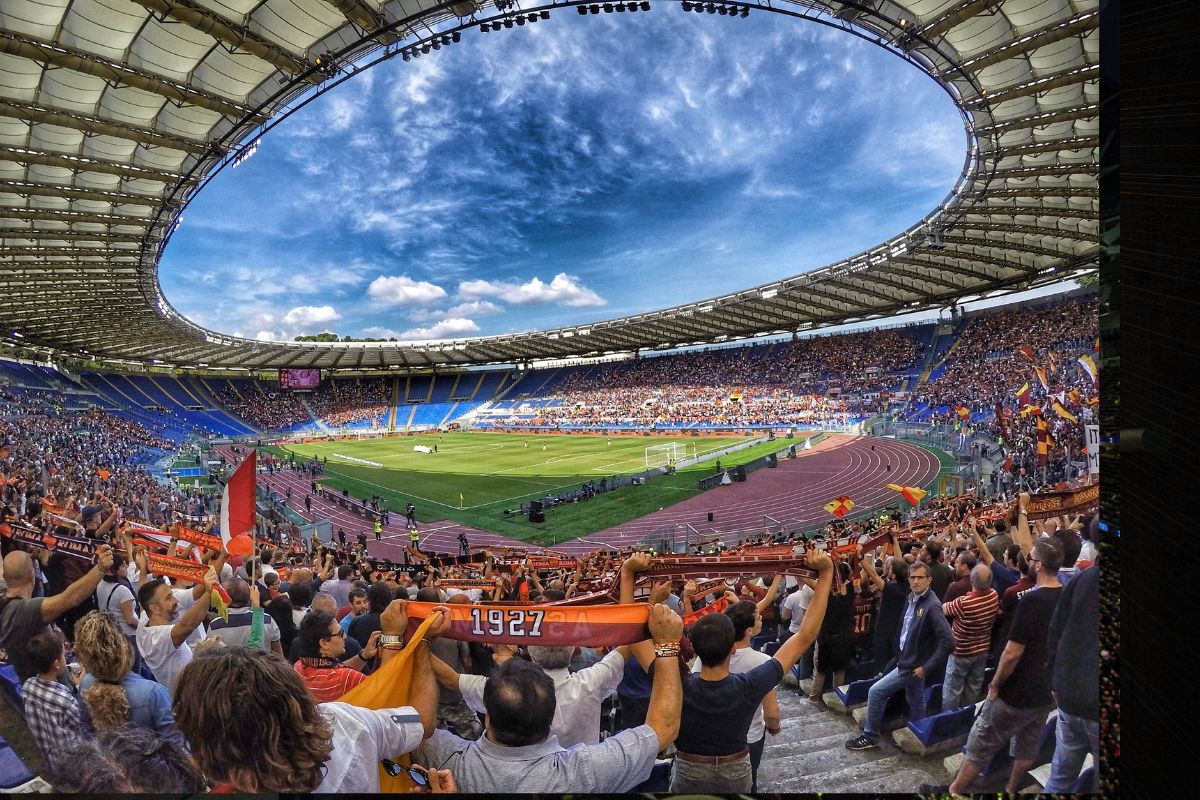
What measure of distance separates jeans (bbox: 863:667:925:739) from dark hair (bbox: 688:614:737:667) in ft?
5.27

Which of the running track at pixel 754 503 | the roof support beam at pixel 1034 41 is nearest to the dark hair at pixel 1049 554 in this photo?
the roof support beam at pixel 1034 41

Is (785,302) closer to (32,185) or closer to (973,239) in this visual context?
(973,239)

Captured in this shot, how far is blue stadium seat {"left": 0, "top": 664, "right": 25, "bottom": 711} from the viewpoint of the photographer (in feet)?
9.44

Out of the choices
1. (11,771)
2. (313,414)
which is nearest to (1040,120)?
(11,771)

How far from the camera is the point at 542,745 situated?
2.09m

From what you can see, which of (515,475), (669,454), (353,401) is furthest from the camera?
(353,401)

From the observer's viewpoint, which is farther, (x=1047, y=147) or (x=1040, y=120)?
(x=1047, y=147)

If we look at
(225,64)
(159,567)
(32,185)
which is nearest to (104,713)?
(159,567)

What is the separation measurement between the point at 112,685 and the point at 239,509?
1314 millimetres

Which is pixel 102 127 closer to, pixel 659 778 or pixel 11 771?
pixel 11 771

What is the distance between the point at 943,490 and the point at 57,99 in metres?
21.0

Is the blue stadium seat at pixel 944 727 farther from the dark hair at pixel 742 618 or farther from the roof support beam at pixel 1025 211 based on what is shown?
the roof support beam at pixel 1025 211

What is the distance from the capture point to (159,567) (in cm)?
381

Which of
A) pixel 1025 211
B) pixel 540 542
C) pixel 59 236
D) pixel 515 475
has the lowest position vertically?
pixel 540 542
